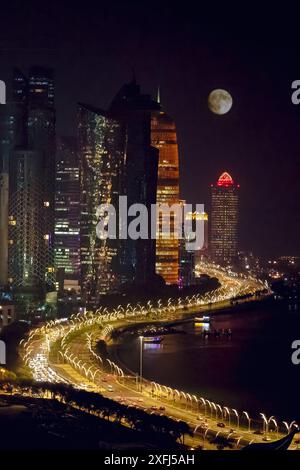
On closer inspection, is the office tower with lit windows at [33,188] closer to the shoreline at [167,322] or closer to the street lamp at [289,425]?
the shoreline at [167,322]

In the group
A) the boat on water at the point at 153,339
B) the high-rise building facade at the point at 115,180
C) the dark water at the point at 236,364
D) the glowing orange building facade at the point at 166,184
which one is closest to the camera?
the dark water at the point at 236,364

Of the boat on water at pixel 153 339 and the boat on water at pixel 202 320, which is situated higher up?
the boat on water at pixel 153 339

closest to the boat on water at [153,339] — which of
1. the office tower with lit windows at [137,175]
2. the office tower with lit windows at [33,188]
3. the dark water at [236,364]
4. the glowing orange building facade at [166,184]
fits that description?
the dark water at [236,364]

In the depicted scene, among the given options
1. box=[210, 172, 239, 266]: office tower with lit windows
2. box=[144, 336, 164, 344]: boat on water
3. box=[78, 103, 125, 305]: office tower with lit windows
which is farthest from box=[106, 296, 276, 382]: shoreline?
box=[210, 172, 239, 266]: office tower with lit windows

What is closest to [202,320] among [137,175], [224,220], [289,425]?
[137,175]

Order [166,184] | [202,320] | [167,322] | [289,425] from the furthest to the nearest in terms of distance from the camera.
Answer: [166,184] < [202,320] < [167,322] < [289,425]

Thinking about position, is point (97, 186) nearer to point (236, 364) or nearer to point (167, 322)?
point (167, 322)
